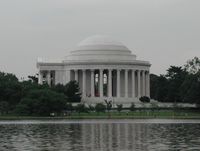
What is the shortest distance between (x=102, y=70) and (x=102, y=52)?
226 inches

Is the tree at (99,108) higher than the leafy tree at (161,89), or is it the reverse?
the leafy tree at (161,89)

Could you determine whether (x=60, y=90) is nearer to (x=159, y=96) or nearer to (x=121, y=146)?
(x=159, y=96)

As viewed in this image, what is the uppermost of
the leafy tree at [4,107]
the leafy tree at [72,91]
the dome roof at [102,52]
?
the dome roof at [102,52]

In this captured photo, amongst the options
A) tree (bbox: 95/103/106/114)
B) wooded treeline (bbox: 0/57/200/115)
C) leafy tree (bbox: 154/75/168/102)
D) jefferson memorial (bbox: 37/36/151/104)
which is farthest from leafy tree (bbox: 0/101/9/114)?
leafy tree (bbox: 154/75/168/102)

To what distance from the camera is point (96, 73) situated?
200 meters

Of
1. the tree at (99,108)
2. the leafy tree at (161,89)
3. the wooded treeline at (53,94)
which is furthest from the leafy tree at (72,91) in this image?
the leafy tree at (161,89)

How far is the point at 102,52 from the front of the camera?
625ft

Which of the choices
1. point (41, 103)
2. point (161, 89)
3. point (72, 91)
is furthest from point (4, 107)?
point (161, 89)

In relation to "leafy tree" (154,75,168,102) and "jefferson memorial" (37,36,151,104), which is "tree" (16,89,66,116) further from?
"leafy tree" (154,75,168,102)

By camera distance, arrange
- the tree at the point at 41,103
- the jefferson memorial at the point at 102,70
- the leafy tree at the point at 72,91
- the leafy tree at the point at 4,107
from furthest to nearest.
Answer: the jefferson memorial at the point at 102,70, the leafy tree at the point at 72,91, the leafy tree at the point at 4,107, the tree at the point at 41,103

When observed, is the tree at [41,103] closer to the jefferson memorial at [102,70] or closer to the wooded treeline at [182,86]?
the wooded treeline at [182,86]

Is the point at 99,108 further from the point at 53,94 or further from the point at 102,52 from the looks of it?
the point at 102,52

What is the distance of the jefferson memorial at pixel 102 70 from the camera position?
612 feet

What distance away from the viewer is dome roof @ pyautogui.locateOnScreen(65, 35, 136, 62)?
190 metres
